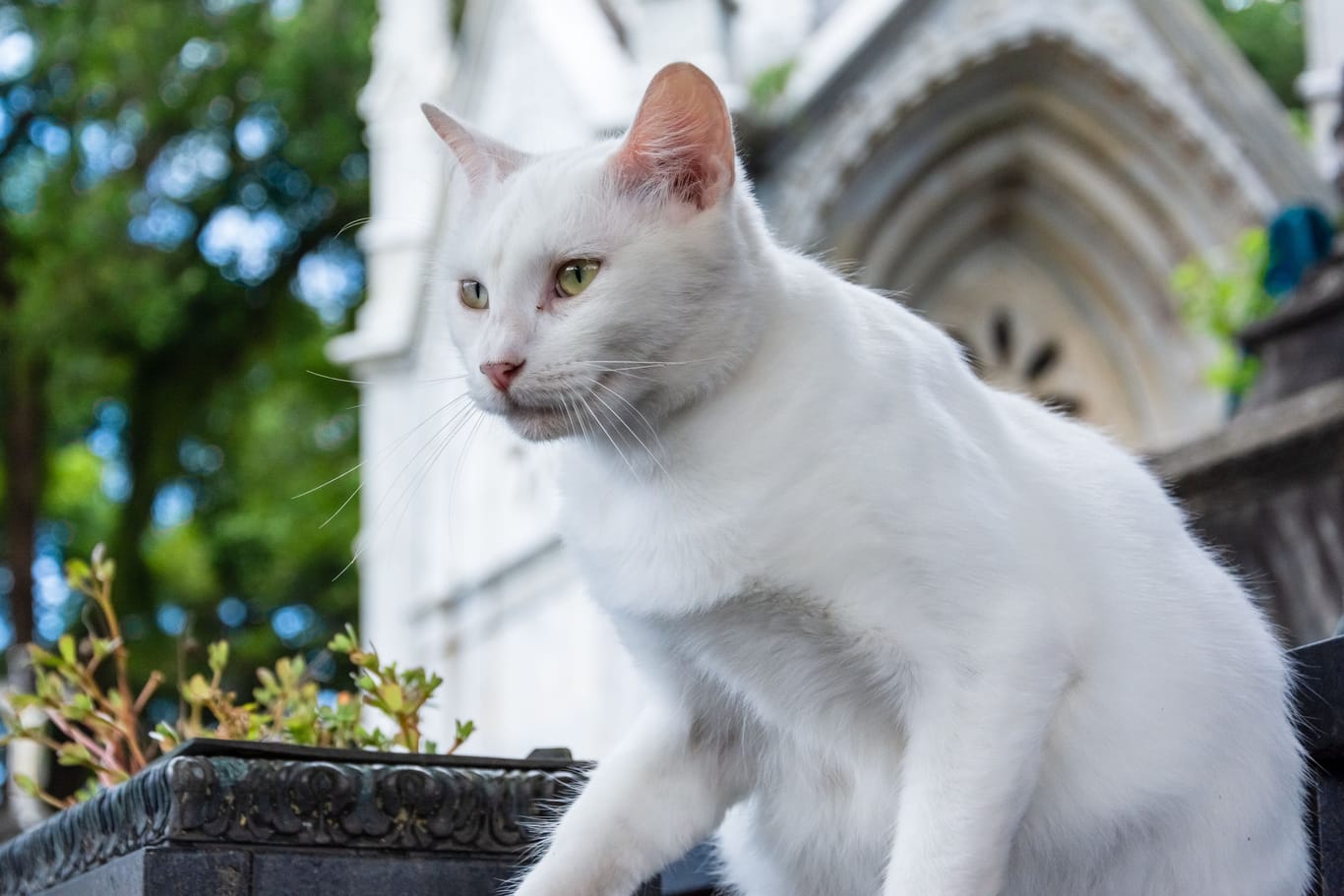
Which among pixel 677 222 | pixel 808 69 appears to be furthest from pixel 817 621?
pixel 808 69

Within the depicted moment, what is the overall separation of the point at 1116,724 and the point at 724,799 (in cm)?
47

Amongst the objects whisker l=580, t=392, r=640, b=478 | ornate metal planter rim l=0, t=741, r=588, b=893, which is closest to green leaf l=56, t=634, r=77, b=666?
ornate metal planter rim l=0, t=741, r=588, b=893

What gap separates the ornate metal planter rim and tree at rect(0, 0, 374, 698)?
35.0ft

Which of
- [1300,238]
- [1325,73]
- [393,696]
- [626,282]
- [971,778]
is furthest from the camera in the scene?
[1325,73]

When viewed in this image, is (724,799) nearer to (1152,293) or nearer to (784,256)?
(784,256)

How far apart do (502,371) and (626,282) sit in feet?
0.50

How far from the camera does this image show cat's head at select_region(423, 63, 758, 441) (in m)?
1.59

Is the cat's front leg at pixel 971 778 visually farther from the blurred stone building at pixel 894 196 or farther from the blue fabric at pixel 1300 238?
the blurred stone building at pixel 894 196

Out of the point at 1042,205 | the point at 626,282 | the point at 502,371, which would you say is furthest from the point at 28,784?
the point at 1042,205

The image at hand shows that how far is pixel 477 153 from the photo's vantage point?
1.85 meters

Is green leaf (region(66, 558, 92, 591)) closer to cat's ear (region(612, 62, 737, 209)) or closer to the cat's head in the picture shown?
the cat's head

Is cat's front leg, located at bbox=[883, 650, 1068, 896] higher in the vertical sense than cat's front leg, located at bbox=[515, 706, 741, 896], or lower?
lower

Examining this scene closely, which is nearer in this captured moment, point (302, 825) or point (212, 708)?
point (302, 825)

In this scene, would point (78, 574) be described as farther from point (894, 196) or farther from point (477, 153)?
point (894, 196)
